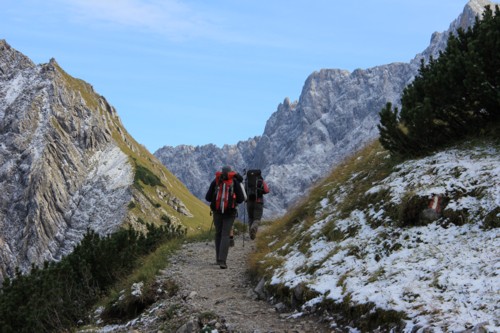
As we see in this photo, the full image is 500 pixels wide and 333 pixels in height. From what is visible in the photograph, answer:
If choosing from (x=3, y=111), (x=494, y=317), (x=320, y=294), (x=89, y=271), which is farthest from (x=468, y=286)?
(x=3, y=111)

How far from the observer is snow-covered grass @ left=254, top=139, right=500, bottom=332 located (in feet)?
21.0

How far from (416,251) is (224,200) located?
635 cm

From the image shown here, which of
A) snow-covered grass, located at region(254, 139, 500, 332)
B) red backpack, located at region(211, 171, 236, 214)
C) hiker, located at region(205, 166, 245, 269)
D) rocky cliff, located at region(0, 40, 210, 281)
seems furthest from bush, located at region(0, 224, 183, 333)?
rocky cliff, located at region(0, 40, 210, 281)

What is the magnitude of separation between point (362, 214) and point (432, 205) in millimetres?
2129

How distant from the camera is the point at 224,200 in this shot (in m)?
13.6

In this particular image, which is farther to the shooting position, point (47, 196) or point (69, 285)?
point (47, 196)

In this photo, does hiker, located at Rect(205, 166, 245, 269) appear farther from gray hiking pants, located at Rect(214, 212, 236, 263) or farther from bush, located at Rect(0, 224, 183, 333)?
bush, located at Rect(0, 224, 183, 333)

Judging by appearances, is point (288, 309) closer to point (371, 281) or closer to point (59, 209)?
point (371, 281)

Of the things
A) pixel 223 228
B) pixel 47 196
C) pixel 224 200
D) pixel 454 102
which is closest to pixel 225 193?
pixel 224 200

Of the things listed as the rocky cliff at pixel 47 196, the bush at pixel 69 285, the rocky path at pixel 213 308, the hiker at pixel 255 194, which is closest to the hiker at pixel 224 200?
the rocky path at pixel 213 308

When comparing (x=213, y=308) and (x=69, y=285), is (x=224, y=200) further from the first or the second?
(x=69, y=285)

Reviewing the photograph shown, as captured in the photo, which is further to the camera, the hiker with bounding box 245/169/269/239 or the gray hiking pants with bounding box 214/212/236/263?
the hiker with bounding box 245/169/269/239

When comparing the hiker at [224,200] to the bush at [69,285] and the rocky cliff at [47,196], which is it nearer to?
the bush at [69,285]

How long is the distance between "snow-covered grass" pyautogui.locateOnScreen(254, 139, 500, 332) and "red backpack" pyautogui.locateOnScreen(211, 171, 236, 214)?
1.82 metres
